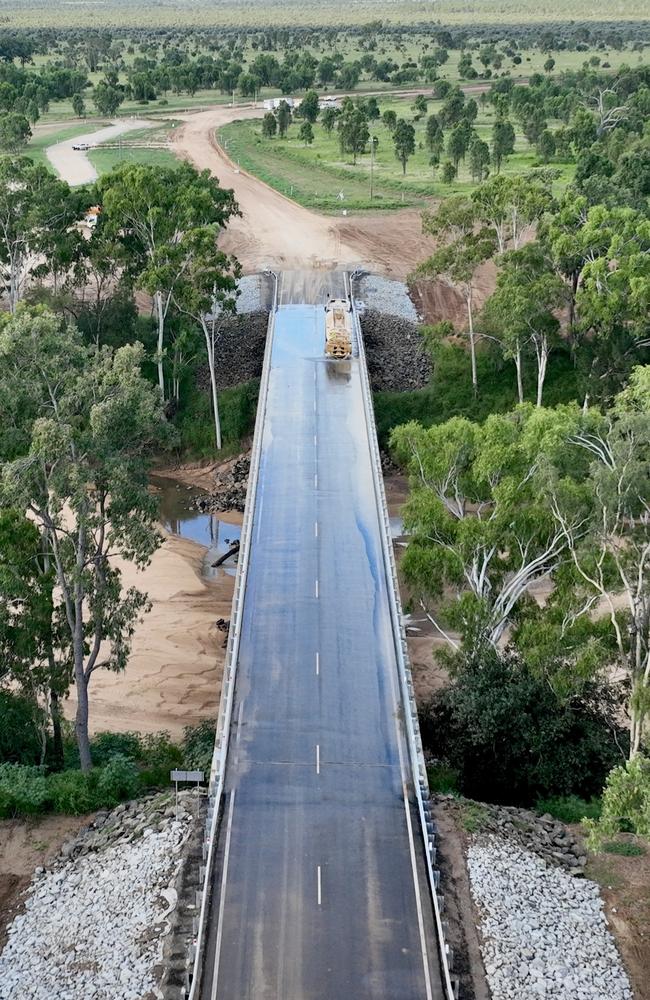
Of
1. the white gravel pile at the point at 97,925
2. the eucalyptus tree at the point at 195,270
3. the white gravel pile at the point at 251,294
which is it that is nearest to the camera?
the white gravel pile at the point at 97,925

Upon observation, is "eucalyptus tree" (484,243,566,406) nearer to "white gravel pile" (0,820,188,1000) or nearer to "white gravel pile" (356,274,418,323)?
"white gravel pile" (356,274,418,323)

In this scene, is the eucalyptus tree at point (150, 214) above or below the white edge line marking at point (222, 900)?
above

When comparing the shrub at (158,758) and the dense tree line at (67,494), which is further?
the shrub at (158,758)

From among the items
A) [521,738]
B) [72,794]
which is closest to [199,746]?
[72,794]

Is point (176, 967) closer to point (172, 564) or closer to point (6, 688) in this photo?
point (6, 688)

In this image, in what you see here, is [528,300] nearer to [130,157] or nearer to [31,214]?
[31,214]

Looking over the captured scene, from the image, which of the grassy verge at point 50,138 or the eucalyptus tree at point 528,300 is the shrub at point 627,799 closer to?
the eucalyptus tree at point 528,300

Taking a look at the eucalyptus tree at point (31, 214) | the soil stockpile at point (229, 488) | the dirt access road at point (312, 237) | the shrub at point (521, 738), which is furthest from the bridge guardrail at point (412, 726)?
the dirt access road at point (312, 237)
